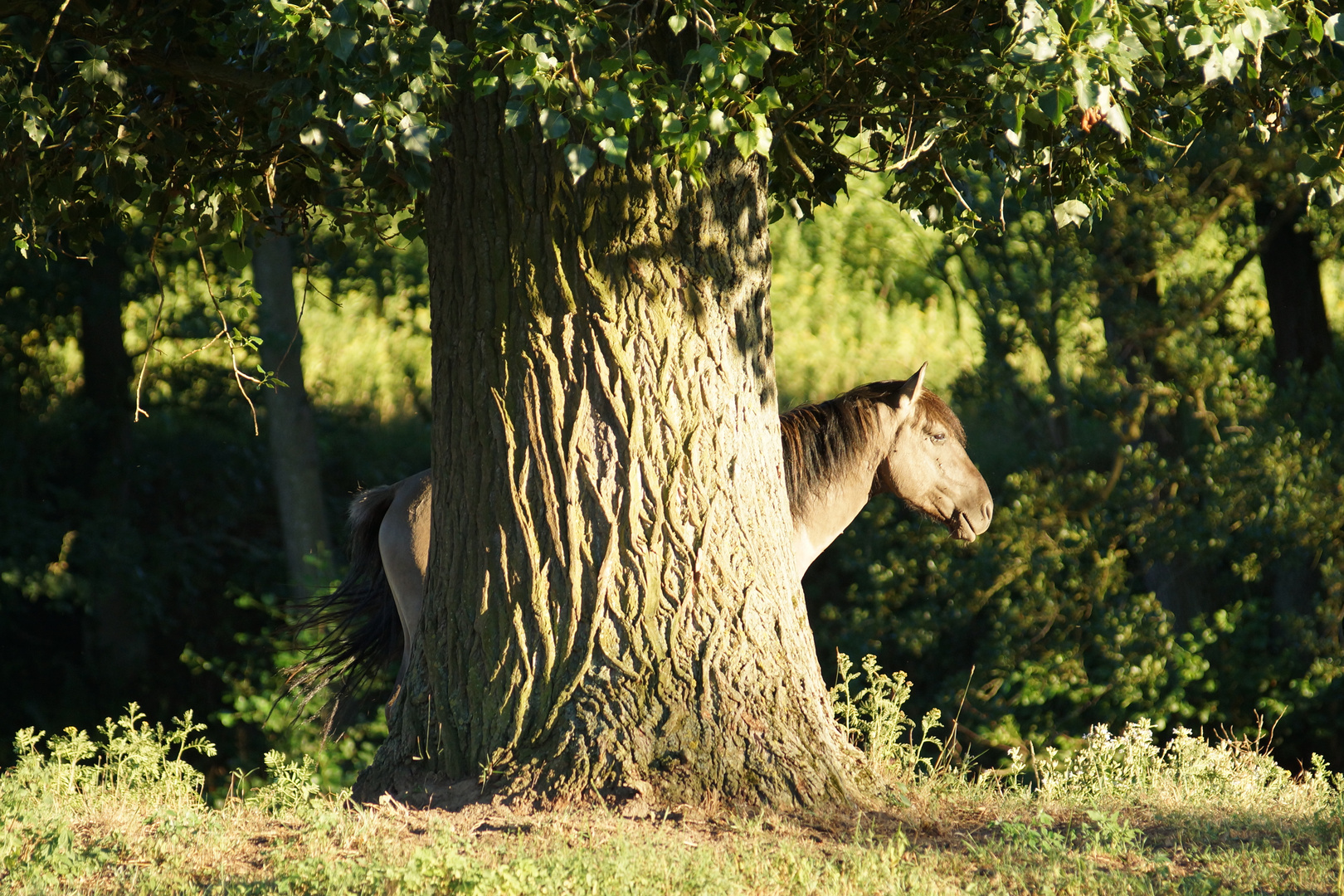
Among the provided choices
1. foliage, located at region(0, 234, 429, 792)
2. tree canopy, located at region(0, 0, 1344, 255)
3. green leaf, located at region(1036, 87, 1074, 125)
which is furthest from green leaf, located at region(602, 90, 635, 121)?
foliage, located at region(0, 234, 429, 792)

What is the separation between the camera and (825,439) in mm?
6008

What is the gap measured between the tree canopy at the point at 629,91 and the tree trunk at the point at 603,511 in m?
0.27

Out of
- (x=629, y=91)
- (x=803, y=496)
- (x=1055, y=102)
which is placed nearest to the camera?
(x=1055, y=102)

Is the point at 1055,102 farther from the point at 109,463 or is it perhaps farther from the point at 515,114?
the point at 109,463

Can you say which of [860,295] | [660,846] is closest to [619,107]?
[660,846]

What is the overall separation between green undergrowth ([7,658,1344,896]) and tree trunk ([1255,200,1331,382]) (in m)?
7.04

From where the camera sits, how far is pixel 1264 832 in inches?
149

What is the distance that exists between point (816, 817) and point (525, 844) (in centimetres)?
90

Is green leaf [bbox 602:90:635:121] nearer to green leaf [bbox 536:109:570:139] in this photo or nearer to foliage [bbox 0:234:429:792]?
green leaf [bbox 536:109:570:139]

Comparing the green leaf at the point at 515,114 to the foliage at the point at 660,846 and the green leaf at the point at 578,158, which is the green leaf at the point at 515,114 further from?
the foliage at the point at 660,846

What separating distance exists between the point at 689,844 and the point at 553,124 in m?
1.96

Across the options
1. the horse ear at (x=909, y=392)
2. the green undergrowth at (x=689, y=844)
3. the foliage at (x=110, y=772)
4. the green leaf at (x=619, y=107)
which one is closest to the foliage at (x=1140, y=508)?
the horse ear at (x=909, y=392)

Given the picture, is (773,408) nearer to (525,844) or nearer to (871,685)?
(871,685)

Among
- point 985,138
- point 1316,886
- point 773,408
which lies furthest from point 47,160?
point 1316,886
